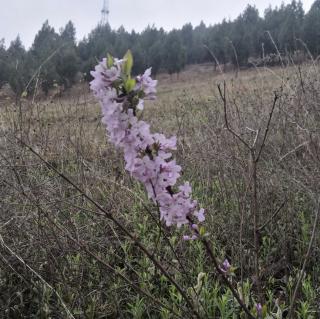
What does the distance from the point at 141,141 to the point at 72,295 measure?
1.46m

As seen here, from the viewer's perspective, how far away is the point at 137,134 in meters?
1.25

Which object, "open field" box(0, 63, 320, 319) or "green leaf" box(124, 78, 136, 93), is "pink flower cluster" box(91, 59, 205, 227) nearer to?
"green leaf" box(124, 78, 136, 93)

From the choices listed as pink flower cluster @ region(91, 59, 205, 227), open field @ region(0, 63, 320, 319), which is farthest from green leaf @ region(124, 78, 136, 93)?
open field @ region(0, 63, 320, 319)

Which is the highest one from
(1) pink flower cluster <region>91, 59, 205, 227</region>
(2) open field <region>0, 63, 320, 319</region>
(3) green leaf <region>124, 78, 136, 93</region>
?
(3) green leaf <region>124, 78, 136, 93</region>

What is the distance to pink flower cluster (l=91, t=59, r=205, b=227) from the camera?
4.05ft

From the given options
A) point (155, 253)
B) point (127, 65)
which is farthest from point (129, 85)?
point (155, 253)

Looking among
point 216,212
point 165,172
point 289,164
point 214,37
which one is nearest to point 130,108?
point 165,172

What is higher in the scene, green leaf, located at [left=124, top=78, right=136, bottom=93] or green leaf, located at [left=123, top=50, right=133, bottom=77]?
green leaf, located at [left=123, top=50, right=133, bottom=77]

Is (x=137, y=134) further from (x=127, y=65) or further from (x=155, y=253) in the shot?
(x=155, y=253)

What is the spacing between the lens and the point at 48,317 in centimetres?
232

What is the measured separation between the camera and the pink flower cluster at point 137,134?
124 centimetres

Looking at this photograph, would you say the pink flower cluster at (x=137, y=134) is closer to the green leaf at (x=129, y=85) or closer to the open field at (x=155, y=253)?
the green leaf at (x=129, y=85)

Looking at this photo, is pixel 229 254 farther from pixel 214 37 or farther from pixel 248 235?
pixel 214 37

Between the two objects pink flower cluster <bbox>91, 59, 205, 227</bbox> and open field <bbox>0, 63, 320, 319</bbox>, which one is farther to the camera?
open field <bbox>0, 63, 320, 319</bbox>
